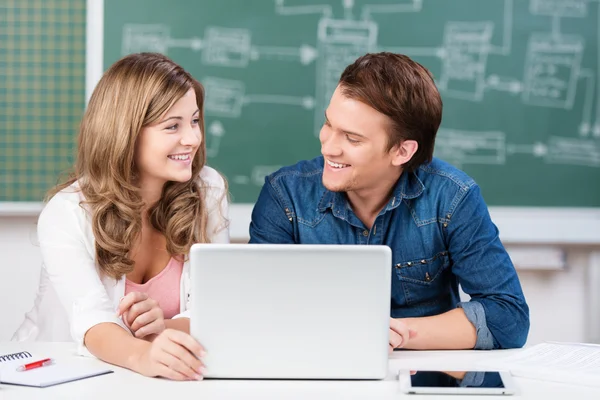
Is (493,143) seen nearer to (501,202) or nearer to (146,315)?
(501,202)

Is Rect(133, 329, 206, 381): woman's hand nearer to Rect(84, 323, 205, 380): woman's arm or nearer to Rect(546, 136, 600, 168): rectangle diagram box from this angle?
Rect(84, 323, 205, 380): woman's arm

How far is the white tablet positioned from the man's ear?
0.70 meters

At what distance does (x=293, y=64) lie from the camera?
307cm

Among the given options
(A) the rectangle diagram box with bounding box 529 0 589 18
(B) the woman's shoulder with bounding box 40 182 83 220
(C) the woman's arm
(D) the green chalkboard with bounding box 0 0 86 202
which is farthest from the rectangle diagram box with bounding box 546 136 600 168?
(C) the woman's arm

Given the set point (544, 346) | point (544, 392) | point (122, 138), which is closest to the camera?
point (544, 392)

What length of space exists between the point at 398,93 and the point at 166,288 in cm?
75

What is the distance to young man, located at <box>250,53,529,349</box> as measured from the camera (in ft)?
6.33

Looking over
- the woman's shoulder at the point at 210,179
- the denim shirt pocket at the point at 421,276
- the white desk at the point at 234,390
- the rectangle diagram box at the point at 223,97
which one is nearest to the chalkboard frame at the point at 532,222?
the rectangle diagram box at the point at 223,97

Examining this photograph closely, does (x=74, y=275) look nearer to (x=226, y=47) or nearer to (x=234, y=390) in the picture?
(x=234, y=390)

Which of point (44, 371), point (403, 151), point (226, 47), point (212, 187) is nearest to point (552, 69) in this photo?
point (226, 47)

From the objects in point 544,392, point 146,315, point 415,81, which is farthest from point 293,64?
point 544,392

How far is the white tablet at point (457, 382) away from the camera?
4.42ft

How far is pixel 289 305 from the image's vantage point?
1.37 metres

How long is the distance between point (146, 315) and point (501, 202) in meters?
1.84
